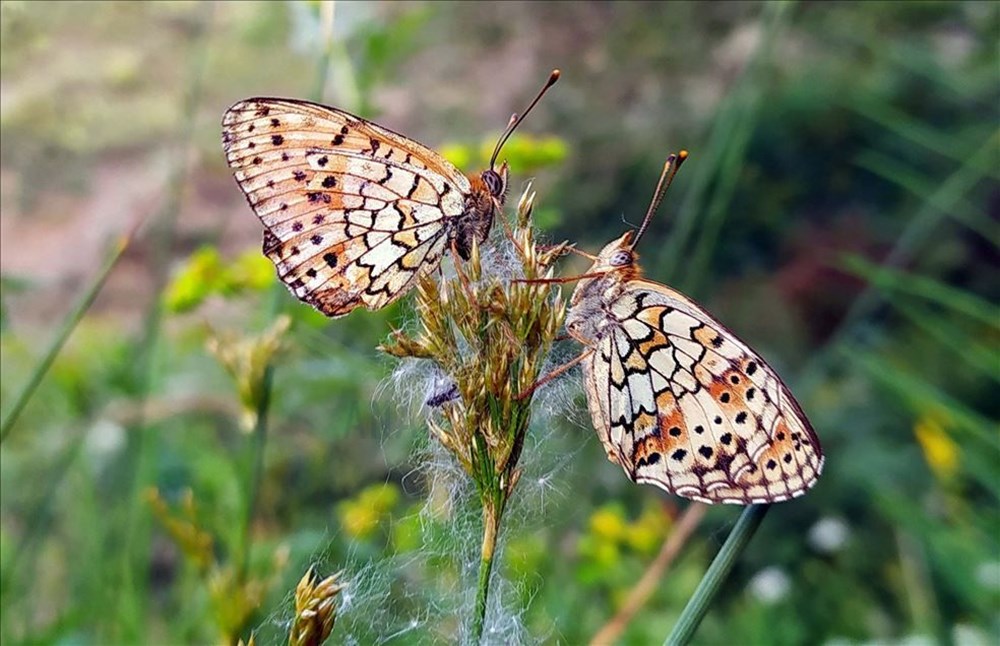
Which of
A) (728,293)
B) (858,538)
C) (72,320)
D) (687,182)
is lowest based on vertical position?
(858,538)

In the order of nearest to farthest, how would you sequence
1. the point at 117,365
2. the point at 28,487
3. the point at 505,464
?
the point at 505,464 → the point at 117,365 → the point at 28,487

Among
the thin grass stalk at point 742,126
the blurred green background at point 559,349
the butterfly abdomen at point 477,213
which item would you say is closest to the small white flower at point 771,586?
the blurred green background at point 559,349

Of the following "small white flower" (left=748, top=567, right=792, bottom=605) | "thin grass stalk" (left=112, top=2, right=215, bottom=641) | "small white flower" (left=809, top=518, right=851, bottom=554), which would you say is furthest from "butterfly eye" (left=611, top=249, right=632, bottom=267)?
"small white flower" (left=809, top=518, right=851, bottom=554)

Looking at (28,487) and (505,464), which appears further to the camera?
(28,487)

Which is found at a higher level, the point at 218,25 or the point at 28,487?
the point at 218,25

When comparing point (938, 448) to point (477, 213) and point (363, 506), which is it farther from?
point (477, 213)

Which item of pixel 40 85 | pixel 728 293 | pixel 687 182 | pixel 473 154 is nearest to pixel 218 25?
pixel 40 85

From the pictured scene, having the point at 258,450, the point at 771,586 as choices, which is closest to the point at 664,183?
the point at 258,450

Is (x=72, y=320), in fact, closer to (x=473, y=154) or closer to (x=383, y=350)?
(x=383, y=350)
